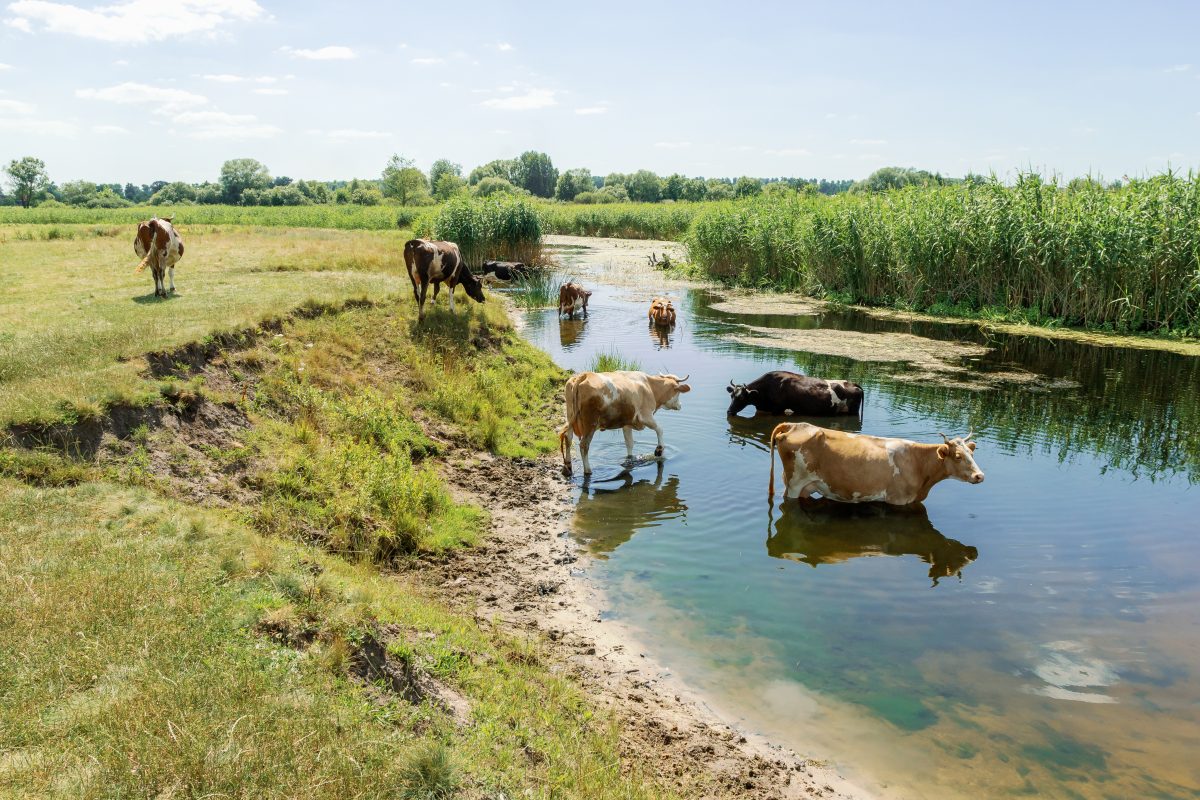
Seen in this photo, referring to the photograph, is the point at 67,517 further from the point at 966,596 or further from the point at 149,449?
the point at 966,596

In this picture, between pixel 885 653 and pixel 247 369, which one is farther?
pixel 247 369

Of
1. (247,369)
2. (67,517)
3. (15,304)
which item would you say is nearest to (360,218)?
(15,304)

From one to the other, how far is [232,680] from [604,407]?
7655mm

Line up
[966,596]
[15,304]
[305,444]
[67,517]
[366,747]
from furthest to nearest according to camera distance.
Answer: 1. [15,304]
2. [305,444]
3. [966,596]
4. [67,517]
5. [366,747]

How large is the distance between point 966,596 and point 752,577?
218 centimetres

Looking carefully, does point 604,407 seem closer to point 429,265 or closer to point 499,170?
point 429,265

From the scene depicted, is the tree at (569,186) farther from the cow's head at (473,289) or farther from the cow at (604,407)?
the cow at (604,407)

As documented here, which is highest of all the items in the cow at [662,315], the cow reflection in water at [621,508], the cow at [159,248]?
the cow at [159,248]

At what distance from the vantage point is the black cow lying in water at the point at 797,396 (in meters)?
14.8

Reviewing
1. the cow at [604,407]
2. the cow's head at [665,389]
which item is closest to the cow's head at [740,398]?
the cow's head at [665,389]

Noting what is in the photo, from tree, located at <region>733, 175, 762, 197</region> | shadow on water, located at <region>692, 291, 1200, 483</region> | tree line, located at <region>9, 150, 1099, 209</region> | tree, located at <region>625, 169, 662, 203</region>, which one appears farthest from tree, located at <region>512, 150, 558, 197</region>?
shadow on water, located at <region>692, 291, 1200, 483</region>

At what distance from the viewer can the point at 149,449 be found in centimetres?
856

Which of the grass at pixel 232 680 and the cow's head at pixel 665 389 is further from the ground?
the cow's head at pixel 665 389

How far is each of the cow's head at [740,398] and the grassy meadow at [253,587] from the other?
11.9ft
